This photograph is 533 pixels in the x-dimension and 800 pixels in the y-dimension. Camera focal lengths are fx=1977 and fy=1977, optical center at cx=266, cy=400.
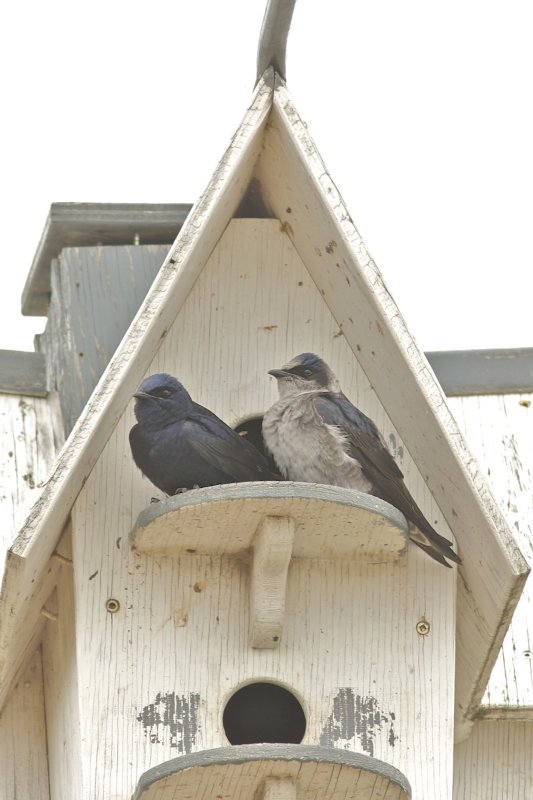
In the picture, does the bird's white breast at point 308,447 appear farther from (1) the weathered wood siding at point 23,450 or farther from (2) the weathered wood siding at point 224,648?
(1) the weathered wood siding at point 23,450

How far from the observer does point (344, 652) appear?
16.5 feet

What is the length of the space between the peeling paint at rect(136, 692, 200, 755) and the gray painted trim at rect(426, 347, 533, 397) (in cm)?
157

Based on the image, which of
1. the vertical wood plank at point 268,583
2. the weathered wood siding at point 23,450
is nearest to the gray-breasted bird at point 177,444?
the vertical wood plank at point 268,583

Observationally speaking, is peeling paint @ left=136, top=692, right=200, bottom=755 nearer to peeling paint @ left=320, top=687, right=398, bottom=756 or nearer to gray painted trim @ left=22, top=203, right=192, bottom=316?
peeling paint @ left=320, top=687, right=398, bottom=756

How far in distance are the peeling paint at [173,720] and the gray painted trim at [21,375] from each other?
1366 millimetres

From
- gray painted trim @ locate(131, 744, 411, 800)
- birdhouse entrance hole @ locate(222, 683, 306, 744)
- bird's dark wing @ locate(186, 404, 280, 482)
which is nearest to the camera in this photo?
gray painted trim @ locate(131, 744, 411, 800)

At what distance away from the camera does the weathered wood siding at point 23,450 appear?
220 inches

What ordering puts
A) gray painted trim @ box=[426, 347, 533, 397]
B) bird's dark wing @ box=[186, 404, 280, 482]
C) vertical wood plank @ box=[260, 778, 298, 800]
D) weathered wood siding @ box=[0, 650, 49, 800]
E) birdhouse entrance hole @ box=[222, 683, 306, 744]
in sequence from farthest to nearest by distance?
gray painted trim @ box=[426, 347, 533, 397] < weathered wood siding @ box=[0, 650, 49, 800] < birdhouse entrance hole @ box=[222, 683, 306, 744] < bird's dark wing @ box=[186, 404, 280, 482] < vertical wood plank @ box=[260, 778, 298, 800]

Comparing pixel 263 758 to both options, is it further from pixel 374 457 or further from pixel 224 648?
pixel 374 457

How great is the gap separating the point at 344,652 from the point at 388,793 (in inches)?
18.1

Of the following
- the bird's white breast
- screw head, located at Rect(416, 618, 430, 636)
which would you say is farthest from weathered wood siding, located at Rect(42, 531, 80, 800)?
screw head, located at Rect(416, 618, 430, 636)

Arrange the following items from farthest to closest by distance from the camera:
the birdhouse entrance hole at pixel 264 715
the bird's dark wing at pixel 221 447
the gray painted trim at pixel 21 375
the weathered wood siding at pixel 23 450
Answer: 1. the gray painted trim at pixel 21 375
2. the weathered wood siding at pixel 23 450
3. the birdhouse entrance hole at pixel 264 715
4. the bird's dark wing at pixel 221 447

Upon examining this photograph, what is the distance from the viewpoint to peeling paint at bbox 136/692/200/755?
487 cm

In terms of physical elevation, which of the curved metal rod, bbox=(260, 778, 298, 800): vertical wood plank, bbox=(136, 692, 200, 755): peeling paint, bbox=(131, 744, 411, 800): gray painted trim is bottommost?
bbox=(260, 778, 298, 800): vertical wood plank
